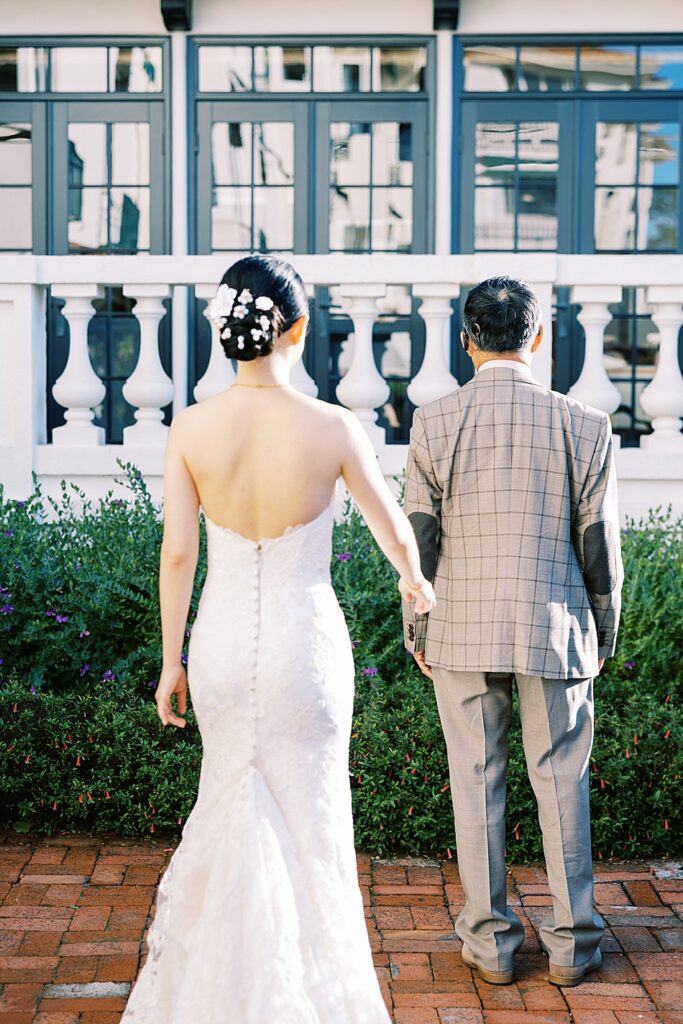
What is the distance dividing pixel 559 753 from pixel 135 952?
1.45 m

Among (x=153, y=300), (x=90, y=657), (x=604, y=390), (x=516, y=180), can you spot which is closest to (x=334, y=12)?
(x=516, y=180)

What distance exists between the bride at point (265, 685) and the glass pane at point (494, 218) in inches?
232

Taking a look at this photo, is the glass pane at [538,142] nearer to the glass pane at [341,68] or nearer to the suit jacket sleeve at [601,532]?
the glass pane at [341,68]

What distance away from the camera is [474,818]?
11.7ft

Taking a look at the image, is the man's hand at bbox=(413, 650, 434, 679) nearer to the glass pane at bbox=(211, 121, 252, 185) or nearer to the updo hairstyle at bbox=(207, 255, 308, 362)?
the updo hairstyle at bbox=(207, 255, 308, 362)

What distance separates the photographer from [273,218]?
8586 mm

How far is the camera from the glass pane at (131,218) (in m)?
8.59

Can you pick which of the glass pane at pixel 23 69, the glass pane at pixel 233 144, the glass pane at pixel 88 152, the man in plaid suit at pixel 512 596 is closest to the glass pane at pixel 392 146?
the glass pane at pixel 233 144

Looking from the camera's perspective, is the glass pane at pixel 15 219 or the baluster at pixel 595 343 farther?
the glass pane at pixel 15 219

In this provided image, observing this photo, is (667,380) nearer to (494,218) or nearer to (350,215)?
(494,218)

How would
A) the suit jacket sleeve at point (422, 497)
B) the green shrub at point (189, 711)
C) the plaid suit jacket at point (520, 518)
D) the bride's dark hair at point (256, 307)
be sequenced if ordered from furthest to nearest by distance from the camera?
the green shrub at point (189, 711), the suit jacket sleeve at point (422, 497), the plaid suit jacket at point (520, 518), the bride's dark hair at point (256, 307)

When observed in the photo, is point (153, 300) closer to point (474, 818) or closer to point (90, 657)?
point (90, 657)

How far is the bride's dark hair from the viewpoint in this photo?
9.02ft

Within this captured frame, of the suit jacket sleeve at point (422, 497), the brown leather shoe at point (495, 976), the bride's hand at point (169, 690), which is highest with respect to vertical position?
the suit jacket sleeve at point (422, 497)
